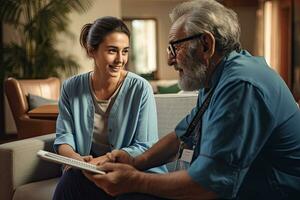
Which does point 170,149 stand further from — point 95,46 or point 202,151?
point 95,46

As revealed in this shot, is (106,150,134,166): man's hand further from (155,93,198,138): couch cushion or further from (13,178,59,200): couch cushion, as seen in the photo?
(155,93,198,138): couch cushion

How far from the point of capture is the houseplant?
577 cm

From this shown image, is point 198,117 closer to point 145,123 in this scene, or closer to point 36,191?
point 145,123

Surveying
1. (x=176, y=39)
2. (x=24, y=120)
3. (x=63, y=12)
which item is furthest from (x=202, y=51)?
(x=63, y=12)

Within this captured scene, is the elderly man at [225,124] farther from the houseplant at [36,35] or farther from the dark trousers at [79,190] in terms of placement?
the houseplant at [36,35]

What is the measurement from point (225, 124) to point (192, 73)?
0.86ft

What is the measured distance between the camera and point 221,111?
117 cm

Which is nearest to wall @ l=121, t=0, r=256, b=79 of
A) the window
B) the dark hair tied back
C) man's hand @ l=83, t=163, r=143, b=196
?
the window

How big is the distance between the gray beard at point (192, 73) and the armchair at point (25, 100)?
246 cm

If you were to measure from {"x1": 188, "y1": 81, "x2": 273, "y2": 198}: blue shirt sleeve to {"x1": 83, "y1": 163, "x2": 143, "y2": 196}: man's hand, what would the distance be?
19 cm

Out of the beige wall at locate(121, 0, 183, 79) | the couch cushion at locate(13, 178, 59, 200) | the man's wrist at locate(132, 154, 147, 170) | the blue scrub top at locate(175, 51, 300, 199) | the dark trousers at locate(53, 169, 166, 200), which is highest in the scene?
the beige wall at locate(121, 0, 183, 79)

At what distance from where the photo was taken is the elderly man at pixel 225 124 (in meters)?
1.15

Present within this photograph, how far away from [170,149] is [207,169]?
1.61 ft

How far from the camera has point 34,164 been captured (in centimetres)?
221
